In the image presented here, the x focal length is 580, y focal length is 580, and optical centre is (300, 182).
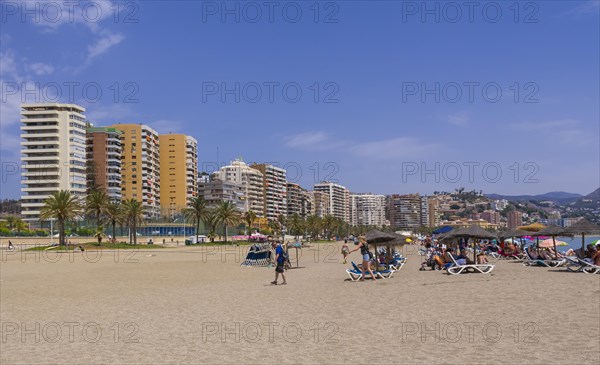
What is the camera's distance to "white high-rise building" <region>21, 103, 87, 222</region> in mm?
123062

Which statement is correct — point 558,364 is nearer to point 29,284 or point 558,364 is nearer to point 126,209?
point 29,284

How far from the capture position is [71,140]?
415ft

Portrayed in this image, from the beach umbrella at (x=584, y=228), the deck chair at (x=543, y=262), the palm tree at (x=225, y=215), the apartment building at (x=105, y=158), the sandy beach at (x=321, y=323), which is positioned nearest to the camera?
the sandy beach at (x=321, y=323)

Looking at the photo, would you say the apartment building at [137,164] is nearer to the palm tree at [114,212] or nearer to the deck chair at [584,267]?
the palm tree at [114,212]

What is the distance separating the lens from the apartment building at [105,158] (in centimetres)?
13250

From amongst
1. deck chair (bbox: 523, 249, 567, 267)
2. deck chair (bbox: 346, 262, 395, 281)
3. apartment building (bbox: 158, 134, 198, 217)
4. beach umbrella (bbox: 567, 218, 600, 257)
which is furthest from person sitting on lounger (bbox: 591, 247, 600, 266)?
apartment building (bbox: 158, 134, 198, 217)

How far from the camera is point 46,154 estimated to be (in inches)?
4906

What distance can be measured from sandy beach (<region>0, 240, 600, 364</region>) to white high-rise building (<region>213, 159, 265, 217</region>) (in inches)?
6242

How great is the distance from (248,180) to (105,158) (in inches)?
2062

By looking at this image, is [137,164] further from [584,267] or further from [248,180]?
[584,267]

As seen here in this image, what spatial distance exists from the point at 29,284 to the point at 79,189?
112612mm

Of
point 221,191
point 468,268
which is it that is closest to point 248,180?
point 221,191

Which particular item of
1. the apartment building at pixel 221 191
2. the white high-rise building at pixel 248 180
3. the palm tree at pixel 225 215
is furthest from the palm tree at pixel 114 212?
the white high-rise building at pixel 248 180

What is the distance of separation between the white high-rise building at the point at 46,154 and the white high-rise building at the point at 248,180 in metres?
58.9
